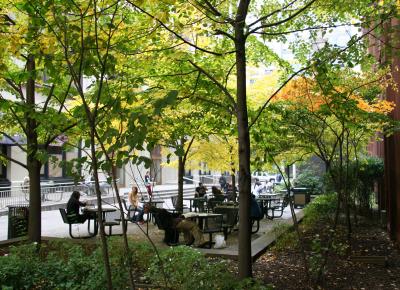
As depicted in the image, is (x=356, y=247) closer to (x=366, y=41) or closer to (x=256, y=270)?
(x=256, y=270)

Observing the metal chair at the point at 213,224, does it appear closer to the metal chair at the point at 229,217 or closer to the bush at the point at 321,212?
the metal chair at the point at 229,217

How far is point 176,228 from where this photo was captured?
416 inches

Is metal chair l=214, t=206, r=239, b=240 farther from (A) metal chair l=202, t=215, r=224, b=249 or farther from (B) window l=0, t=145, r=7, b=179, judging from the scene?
(B) window l=0, t=145, r=7, b=179

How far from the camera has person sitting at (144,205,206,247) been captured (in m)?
10.3

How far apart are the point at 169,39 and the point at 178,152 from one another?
4.82m

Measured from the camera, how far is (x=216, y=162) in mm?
20672

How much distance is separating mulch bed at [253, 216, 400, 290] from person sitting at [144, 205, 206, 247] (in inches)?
66.0

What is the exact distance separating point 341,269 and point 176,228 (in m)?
3.96

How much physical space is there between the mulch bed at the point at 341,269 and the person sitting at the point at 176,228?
1677 millimetres

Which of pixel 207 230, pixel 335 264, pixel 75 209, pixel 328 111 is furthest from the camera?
pixel 75 209

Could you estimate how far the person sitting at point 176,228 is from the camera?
33.9 ft

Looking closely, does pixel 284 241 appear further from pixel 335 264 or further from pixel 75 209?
pixel 75 209

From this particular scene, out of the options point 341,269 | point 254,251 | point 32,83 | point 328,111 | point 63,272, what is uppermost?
point 32,83

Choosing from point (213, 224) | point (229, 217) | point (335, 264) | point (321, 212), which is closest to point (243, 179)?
point (335, 264)
